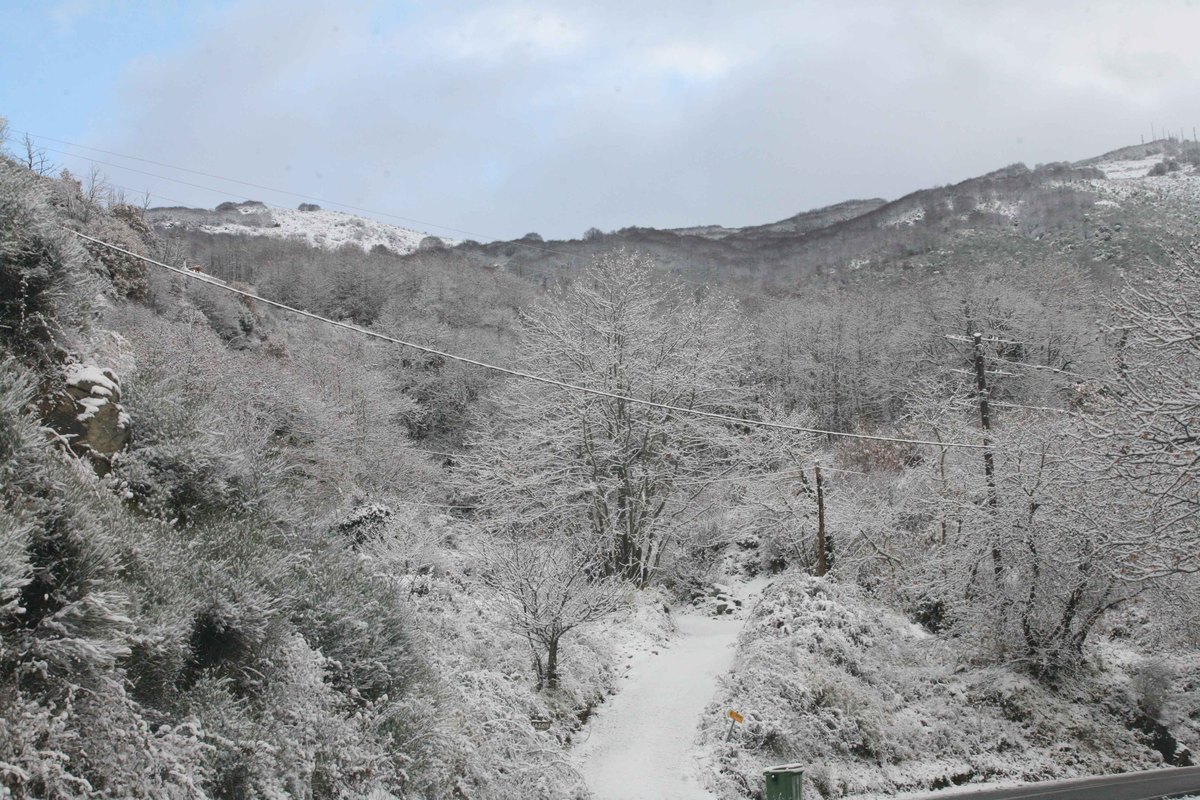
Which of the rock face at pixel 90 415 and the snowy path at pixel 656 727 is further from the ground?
the rock face at pixel 90 415

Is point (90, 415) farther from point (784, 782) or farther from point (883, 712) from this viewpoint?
point (883, 712)

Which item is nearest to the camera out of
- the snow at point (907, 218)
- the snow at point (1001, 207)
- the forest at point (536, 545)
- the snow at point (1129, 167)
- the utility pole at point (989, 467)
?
the forest at point (536, 545)

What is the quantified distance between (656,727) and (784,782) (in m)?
3.17

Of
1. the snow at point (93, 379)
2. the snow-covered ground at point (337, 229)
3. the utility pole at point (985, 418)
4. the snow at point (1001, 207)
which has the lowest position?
the utility pole at point (985, 418)

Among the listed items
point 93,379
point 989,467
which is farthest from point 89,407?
point 989,467

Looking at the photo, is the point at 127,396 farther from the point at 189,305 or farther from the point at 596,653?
the point at 189,305

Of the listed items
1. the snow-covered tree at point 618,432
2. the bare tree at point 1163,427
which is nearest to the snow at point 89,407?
the bare tree at point 1163,427

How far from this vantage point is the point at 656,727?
525 inches

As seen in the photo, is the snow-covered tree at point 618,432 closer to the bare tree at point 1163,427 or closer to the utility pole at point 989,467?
the utility pole at point 989,467

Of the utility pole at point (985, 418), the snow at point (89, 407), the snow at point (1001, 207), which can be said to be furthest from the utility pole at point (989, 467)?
the snow at point (1001, 207)

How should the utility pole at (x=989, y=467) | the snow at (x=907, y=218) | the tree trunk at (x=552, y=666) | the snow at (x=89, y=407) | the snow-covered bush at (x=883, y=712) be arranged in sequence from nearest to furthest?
1. the snow at (x=89, y=407)
2. the snow-covered bush at (x=883, y=712)
3. the tree trunk at (x=552, y=666)
4. the utility pole at (x=989, y=467)
5. the snow at (x=907, y=218)

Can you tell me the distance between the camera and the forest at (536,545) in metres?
5.89

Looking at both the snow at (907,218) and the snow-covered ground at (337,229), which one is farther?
the snow-covered ground at (337,229)

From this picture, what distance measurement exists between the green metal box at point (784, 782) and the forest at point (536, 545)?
118cm
